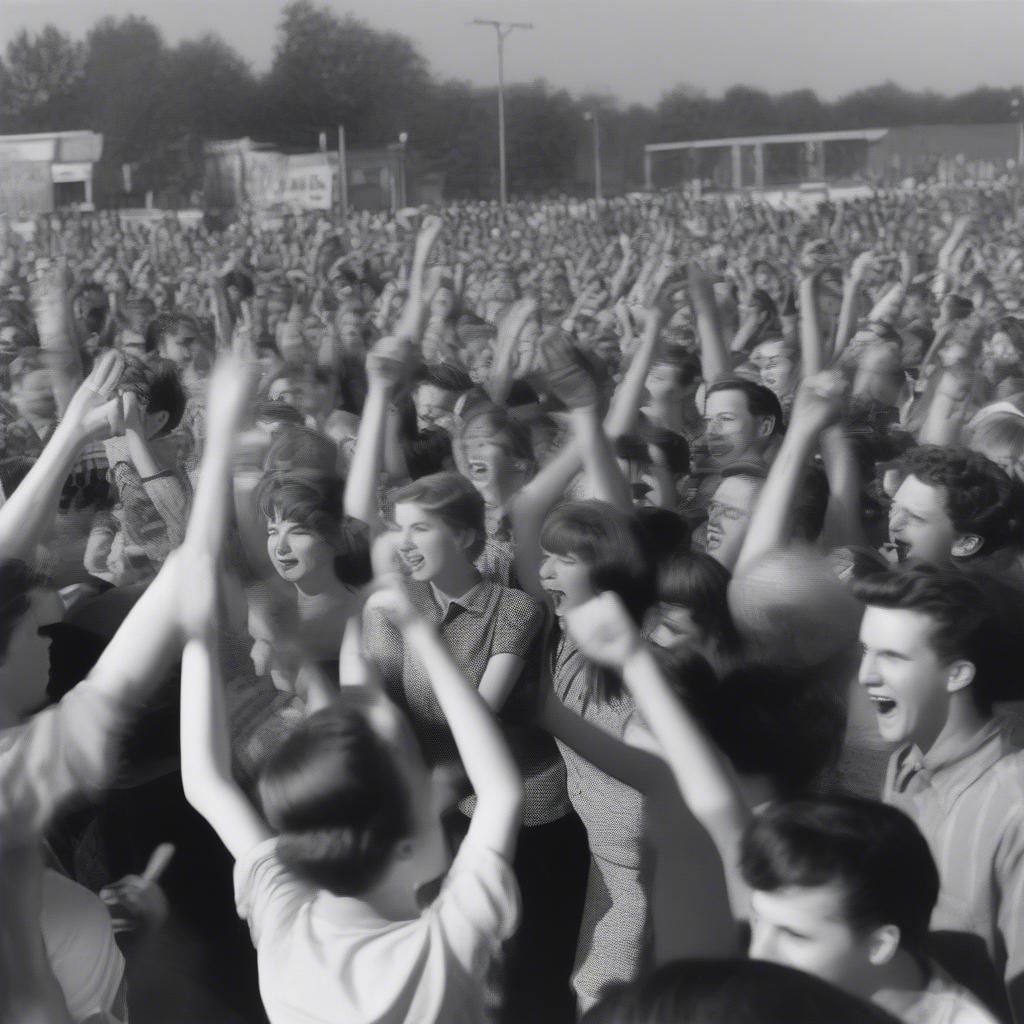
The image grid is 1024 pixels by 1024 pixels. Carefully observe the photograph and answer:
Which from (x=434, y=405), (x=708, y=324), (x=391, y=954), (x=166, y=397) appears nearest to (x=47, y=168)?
(x=434, y=405)

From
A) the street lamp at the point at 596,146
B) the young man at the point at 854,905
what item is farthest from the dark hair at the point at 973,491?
the street lamp at the point at 596,146

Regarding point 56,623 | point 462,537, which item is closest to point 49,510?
point 56,623

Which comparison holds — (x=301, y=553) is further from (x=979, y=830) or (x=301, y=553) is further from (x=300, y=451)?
(x=979, y=830)

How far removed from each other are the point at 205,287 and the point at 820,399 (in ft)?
29.7

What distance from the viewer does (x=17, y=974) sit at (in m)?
1.70

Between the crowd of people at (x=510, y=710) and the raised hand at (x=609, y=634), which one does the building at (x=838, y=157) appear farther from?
the raised hand at (x=609, y=634)

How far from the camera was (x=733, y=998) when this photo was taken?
3.82 feet

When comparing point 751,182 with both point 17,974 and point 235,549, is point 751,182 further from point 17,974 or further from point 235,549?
point 17,974

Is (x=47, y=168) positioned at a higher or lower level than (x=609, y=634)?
higher

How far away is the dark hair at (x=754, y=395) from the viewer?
3.86m

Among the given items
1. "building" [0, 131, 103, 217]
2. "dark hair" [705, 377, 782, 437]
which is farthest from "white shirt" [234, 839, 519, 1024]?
"building" [0, 131, 103, 217]

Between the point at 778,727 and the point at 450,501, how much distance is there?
2.43 ft

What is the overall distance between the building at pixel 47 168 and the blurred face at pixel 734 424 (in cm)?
581

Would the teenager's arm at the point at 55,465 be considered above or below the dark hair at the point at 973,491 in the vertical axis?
above
